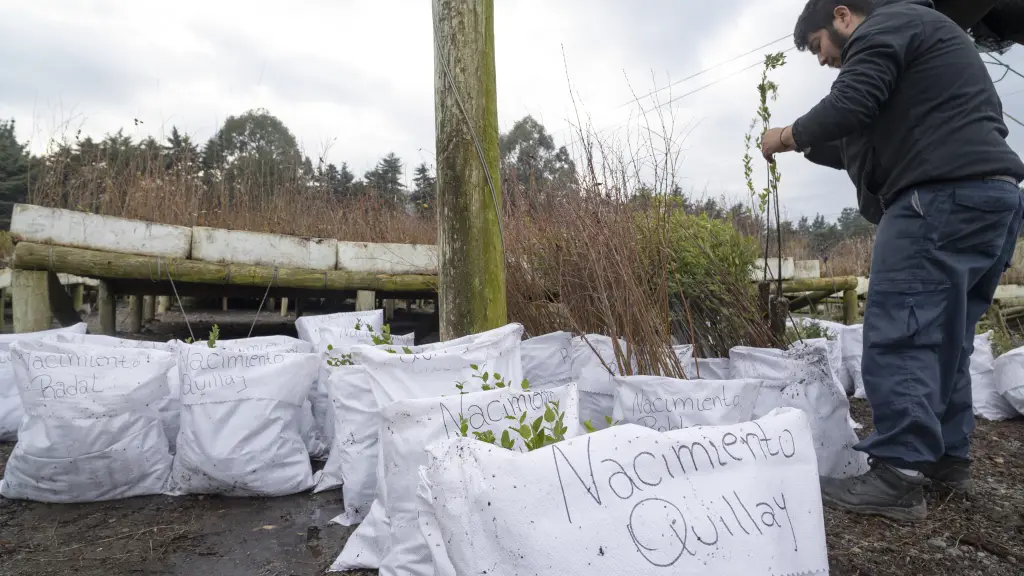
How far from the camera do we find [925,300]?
172cm

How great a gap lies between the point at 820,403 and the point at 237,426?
2135 mm

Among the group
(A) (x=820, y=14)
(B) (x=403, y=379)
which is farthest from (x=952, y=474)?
(B) (x=403, y=379)

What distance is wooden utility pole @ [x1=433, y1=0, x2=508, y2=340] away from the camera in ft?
7.35

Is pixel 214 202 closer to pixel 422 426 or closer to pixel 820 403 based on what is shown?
pixel 422 426

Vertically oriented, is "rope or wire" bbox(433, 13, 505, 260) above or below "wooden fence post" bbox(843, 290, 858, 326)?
above

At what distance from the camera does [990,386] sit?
335 centimetres

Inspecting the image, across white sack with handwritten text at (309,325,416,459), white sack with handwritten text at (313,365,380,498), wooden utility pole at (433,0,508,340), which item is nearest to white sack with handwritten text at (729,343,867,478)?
wooden utility pole at (433,0,508,340)

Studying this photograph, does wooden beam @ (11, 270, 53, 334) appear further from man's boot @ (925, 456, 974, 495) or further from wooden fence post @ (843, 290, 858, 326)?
wooden fence post @ (843, 290, 858, 326)

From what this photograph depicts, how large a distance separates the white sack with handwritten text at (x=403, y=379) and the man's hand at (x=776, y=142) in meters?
1.05

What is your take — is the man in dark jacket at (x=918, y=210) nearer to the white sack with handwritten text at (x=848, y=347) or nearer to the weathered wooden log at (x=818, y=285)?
the white sack with handwritten text at (x=848, y=347)

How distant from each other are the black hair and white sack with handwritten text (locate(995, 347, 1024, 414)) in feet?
7.78

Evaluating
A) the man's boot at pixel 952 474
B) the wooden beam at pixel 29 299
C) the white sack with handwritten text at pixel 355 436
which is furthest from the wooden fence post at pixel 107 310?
the man's boot at pixel 952 474

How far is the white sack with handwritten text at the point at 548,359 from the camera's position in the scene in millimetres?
2543

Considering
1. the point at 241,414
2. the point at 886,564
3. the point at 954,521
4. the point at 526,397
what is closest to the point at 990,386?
the point at 954,521
